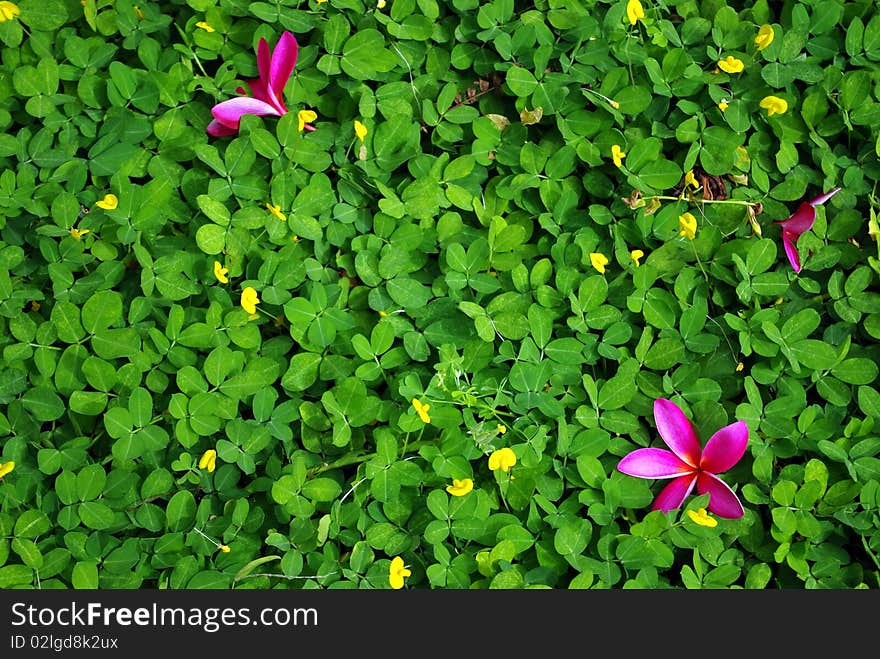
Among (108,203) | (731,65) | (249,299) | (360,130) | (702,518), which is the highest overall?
(731,65)

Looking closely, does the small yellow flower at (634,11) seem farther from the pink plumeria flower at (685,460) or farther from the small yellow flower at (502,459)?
the small yellow flower at (502,459)

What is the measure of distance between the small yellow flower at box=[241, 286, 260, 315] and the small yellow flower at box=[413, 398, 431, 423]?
0.35 metres

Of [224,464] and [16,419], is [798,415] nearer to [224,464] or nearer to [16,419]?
[224,464]

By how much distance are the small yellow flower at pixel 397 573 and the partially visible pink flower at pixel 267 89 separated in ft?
2.93

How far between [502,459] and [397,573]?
28 centimetres

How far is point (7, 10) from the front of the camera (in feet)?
5.49

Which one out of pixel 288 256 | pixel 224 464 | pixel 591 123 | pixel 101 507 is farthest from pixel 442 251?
pixel 101 507

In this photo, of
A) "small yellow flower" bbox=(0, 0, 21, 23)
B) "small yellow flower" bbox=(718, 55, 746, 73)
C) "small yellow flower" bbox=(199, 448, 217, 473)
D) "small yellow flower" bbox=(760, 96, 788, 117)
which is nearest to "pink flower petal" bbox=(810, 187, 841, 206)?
"small yellow flower" bbox=(760, 96, 788, 117)

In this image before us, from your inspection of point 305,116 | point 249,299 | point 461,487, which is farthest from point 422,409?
point 305,116

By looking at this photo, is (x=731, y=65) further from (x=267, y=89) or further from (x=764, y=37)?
(x=267, y=89)

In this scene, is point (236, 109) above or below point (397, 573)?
above

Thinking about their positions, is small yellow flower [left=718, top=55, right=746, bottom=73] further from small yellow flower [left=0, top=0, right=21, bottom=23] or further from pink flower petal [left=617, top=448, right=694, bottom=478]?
small yellow flower [left=0, top=0, right=21, bottom=23]

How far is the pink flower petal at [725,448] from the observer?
1561 mm

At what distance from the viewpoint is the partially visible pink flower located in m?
1.67
